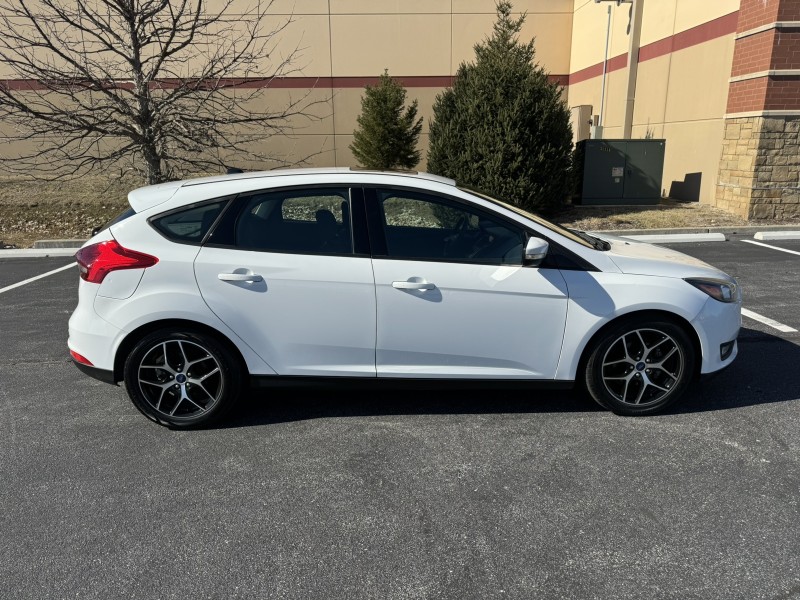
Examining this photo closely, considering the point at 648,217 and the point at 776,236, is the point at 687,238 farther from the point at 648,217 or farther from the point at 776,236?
the point at 648,217

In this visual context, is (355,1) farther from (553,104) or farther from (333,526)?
(333,526)

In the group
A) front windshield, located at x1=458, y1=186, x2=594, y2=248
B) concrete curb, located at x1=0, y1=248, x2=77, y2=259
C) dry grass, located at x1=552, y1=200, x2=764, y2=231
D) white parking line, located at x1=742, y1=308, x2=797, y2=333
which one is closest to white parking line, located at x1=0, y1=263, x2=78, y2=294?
concrete curb, located at x1=0, y1=248, x2=77, y2=259

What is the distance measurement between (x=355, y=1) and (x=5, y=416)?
55.6 feet

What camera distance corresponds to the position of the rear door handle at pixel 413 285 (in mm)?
3697

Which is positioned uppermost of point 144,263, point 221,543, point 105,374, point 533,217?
point 533,217

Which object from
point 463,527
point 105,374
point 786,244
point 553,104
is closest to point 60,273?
point 105,374

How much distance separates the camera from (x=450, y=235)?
391cm

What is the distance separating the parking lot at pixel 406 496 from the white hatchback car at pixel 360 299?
1.12 ft

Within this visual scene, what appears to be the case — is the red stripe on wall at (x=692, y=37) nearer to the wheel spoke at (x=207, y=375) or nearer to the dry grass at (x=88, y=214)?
the dry grass at (x=88, y=214)

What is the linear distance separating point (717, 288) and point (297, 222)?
8.96 ft

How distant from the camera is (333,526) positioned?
2.95 m

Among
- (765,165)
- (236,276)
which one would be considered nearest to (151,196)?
(236,276)

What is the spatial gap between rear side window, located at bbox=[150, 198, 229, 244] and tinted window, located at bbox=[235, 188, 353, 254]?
0.18 m

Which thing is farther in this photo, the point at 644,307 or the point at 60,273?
the point at 60,273
